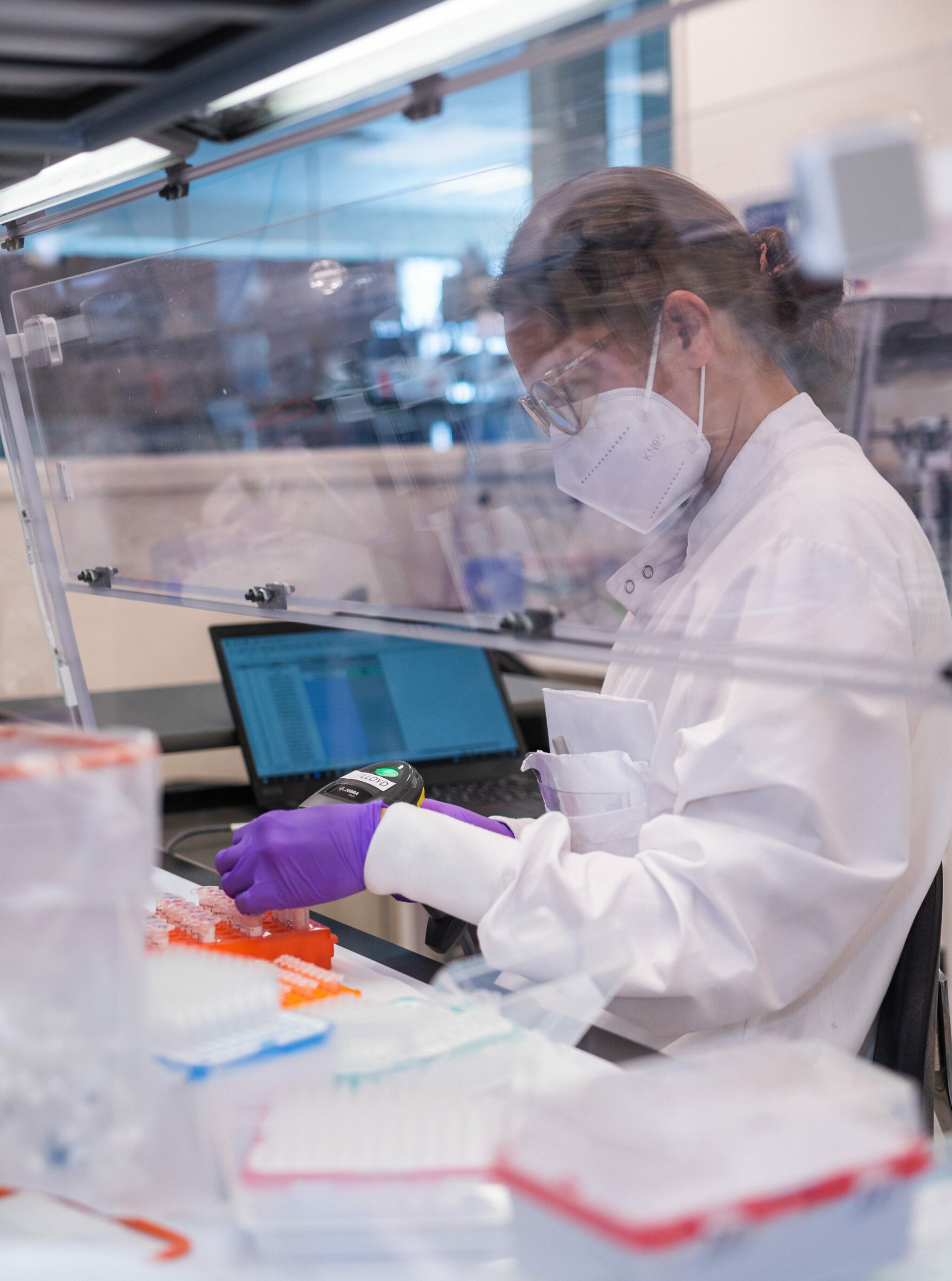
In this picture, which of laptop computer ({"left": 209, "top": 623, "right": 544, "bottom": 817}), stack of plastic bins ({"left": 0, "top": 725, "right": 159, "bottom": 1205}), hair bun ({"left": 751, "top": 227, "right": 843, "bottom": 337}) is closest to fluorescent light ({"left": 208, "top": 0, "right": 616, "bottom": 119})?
hair bun ({"left": 751, "top": 227, "right": 843, "bottom": 337})

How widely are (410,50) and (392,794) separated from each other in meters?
0.76

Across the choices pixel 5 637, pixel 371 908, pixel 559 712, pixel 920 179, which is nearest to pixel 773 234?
pixel 920 179

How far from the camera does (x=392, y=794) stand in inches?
52.8

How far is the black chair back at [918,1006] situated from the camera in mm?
1222

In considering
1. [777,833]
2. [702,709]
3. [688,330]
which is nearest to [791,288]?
[688,330]

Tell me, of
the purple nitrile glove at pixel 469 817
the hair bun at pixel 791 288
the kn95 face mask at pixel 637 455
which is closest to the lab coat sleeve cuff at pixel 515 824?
the purple nitrile glove at pixel 469 817

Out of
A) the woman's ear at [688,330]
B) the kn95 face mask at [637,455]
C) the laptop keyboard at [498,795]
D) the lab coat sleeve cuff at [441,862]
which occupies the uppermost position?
the woman's ear at [688,330]

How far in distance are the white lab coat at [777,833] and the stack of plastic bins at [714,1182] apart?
45 centimetres

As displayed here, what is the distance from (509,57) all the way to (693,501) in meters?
0.55

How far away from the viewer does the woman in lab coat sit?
1129 mm

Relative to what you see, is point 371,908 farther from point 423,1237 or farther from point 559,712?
point 423,1237

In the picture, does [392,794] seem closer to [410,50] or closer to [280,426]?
[280,426]

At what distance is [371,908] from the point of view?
2359 millimetres

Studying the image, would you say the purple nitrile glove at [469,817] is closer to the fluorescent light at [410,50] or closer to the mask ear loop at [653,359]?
the mask ear loop at [653,359]
